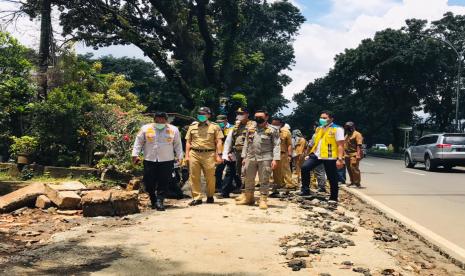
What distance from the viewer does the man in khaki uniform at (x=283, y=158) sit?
1058 cm

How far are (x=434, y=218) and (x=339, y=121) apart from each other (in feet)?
183

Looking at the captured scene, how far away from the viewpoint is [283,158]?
1085cm

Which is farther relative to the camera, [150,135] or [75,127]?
[75,127]

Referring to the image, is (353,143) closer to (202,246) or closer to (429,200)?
(429,200)

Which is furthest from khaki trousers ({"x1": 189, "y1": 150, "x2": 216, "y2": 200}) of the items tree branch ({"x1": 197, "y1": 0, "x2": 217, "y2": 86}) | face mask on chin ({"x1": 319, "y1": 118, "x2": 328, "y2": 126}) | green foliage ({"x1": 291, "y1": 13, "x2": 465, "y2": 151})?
green foliage ({"x1": 291, "y1": 13, "x2": 465, "y2": 151})

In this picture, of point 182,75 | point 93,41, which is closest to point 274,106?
point 182,75

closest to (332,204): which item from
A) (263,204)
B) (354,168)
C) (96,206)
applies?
(263,204)


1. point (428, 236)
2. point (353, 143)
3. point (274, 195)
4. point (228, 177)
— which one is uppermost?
point (353, 143)

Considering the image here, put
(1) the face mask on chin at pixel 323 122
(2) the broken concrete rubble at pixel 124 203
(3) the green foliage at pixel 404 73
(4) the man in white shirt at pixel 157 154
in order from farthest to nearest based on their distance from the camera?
(3) the green foliage at pixel 404 73
(1) the face mask on chin at pixel 323 122
(4) the man in white shirt at pixel 157 154
(2) the broken concrete rubble at pixel 124 203

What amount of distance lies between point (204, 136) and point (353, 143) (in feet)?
18.1

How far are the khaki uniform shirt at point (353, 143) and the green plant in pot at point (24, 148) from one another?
7.67m

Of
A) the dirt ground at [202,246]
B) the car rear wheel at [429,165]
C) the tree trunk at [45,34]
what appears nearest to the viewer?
the dirt ground at [202,246]

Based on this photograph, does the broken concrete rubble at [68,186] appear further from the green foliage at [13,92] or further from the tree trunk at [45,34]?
the tree trunk at [45,34]

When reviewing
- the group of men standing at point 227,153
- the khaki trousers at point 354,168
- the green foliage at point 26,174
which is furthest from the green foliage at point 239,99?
the green foliage at point 26,174
